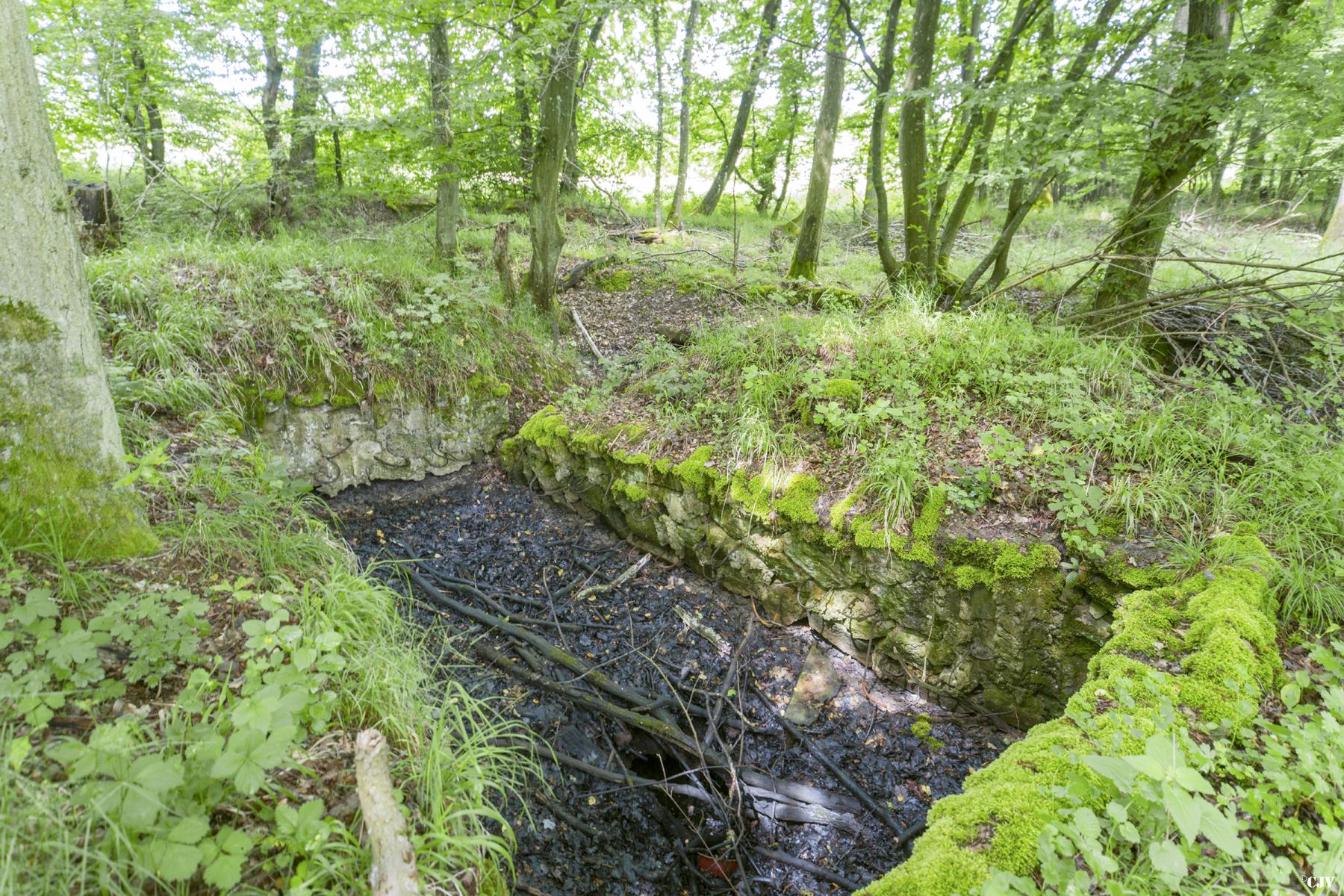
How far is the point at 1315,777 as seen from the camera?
148cm

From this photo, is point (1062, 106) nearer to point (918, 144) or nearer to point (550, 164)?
point (918, 144)

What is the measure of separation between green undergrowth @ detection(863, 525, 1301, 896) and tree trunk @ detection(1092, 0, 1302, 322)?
2.87 m

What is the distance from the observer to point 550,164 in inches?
237

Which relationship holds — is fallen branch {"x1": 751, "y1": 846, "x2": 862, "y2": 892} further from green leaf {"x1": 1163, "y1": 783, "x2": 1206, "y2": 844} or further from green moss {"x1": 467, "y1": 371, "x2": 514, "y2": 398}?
green moss {"x1": 467, "y1": 371, "x2": 514, "y2": 398}

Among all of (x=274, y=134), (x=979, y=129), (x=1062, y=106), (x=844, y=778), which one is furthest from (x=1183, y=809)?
(x=274, y=134)

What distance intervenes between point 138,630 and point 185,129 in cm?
798

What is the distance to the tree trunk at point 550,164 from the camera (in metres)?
5.62

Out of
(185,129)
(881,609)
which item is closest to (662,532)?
(881,609)

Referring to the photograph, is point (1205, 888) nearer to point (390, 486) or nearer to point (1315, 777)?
point (1315, 777)

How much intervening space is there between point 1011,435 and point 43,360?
4724 mm

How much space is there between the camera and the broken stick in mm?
1355

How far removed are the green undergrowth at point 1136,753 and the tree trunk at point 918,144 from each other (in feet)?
14.6

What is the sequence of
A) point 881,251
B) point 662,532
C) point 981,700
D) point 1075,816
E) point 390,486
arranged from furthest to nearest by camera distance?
point 881,251 → point 390,486 → point 662,532 → point 981,700 → point 1075,816

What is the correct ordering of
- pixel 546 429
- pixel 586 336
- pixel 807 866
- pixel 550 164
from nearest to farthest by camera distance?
pixel 807 866
pixel 546 429
pixel 550 164
pixel 586 336
